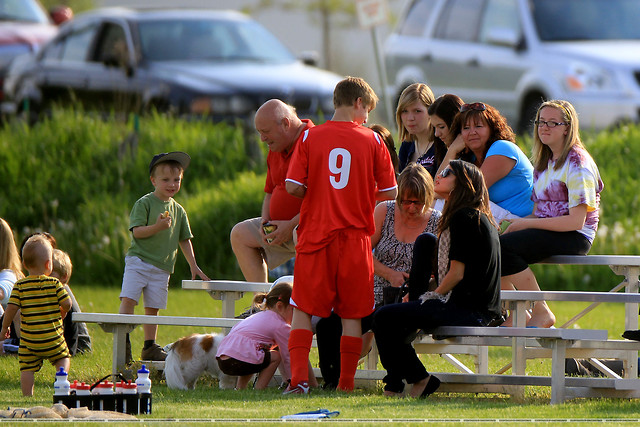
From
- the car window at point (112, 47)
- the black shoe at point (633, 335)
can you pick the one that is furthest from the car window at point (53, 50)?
the black shoe at point (633, 335)

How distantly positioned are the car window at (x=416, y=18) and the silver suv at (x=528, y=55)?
2cm

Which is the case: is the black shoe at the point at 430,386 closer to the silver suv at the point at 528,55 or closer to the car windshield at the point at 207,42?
the silver suv at the point at 528,55

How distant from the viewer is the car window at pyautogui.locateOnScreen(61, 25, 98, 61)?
1747 centimetres

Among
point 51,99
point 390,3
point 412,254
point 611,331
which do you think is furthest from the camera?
point 390,3

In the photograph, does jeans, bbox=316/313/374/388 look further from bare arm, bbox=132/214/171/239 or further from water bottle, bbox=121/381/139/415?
water bottle, bbox=121/381/139/415

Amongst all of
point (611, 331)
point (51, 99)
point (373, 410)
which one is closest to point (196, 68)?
point (51, 99)

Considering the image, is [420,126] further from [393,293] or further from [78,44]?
[78,44]

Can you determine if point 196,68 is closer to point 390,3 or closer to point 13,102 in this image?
point 13,102

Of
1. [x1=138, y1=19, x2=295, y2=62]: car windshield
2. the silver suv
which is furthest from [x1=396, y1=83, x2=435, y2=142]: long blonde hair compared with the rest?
[x1=138, y1=19, x2=295, y2=62]: car windshield

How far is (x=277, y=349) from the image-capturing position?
25.6 feet

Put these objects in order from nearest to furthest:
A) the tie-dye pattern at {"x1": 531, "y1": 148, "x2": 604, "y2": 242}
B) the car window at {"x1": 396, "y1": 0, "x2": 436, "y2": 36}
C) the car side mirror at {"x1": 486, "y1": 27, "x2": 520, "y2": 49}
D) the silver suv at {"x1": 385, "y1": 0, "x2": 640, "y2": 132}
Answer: the tie-dye pattern at {"x1": 531, "y1": 148, "x2": 604, "y2": 242}, the silver suv at {"x1": 385, "y1": 0, "x2": 640, "y2": 132}, the car side mirror at {"x1": 486, "y1": 27, "x2": 520, "y2": 49}, the car window at {"x1": 396, "y1": 0, "x2": 436, "y2": 36}

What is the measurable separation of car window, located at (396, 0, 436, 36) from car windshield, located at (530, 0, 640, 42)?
7.12 feet

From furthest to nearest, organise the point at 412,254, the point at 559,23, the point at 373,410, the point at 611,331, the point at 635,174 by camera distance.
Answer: the point at 559,23 < the point at 635,174 < the point at 611,331 < the point at 412,254 < the point at 373,410

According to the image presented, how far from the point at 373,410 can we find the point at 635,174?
26.5 ft
